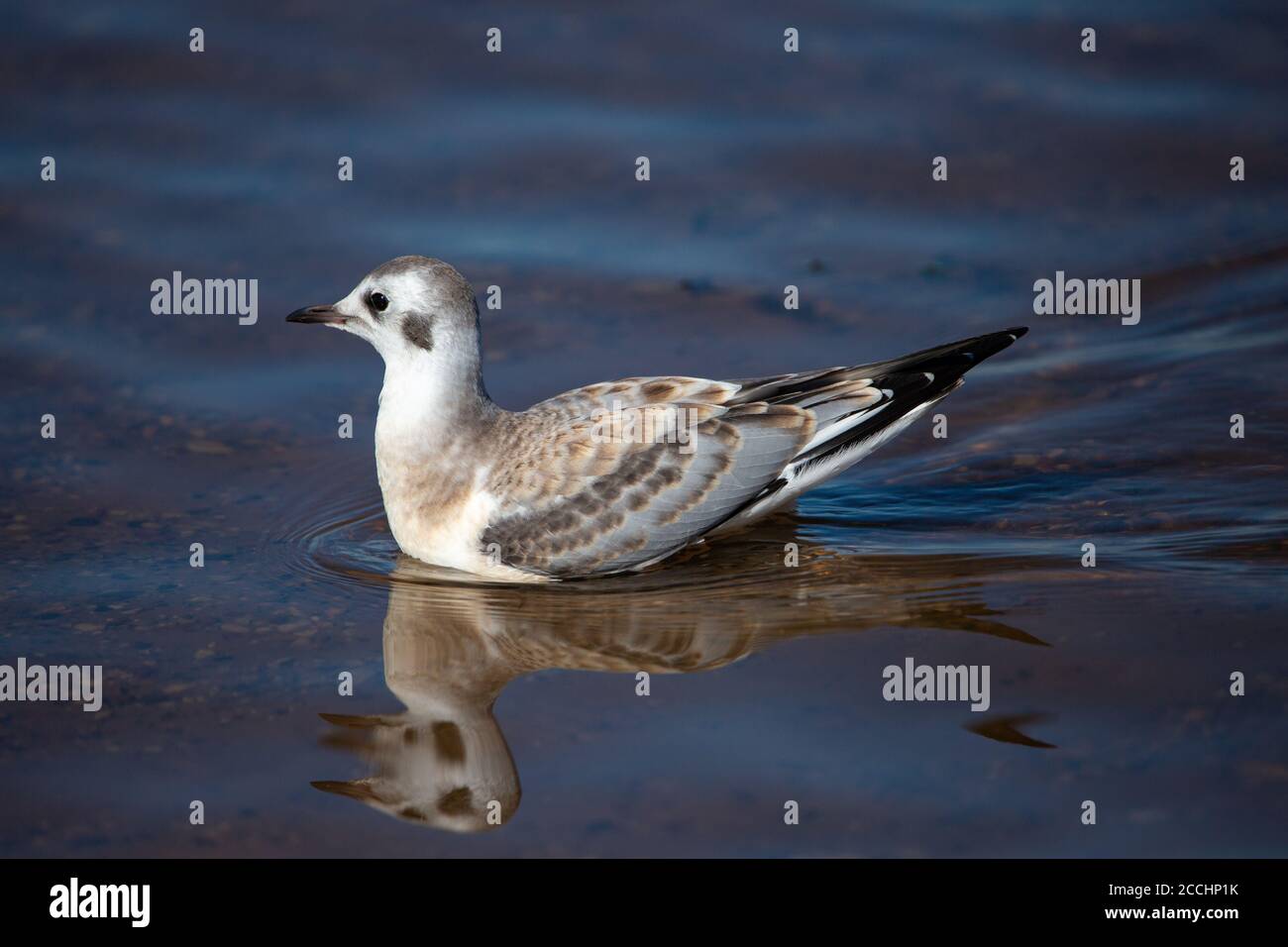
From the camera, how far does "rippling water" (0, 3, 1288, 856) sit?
6105 millimetres

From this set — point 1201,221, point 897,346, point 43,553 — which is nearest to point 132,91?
point 43,553

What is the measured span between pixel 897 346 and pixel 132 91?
20.1ft

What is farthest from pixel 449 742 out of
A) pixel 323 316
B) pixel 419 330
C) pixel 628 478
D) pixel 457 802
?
pixel 323 316

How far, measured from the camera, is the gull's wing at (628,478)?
24.6ft

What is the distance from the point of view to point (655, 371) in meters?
9.59

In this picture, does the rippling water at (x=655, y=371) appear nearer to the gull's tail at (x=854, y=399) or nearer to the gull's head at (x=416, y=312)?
the gull's tail at (x=854, y=399)

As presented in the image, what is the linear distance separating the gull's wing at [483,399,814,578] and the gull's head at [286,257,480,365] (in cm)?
52

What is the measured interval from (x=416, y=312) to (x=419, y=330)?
0.09 meters

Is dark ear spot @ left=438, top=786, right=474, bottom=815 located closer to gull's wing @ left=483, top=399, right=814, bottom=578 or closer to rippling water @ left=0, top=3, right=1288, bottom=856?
rippling water @ left=0, top=3, right=1288, bottom=856

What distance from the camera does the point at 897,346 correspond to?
9852 millimetres

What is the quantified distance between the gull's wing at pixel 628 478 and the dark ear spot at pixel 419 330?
1.93ft

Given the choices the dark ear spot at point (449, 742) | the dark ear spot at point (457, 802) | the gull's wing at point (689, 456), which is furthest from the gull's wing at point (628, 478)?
the dark ear spot at point (457, 802)

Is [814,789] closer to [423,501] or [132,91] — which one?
[423,501]

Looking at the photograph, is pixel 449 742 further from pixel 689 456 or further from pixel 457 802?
pixel 689 456
